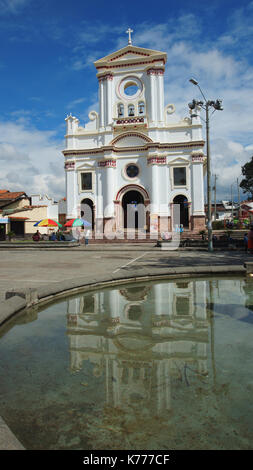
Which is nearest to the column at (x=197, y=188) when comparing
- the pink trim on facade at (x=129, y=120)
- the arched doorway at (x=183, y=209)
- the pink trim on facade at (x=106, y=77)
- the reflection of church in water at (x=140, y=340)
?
the arched doorway at (x=183, y=209)

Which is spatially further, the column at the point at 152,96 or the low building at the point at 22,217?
the low building at the point at 22,217

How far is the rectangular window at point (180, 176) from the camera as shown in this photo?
32500 millimetres

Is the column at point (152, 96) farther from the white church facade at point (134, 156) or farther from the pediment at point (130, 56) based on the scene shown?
the pediment at point (130, 56)

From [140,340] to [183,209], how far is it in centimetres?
2912

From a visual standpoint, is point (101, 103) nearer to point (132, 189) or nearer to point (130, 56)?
point (130, 56)

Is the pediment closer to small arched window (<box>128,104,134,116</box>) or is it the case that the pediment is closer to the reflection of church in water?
small arched window (<box>128,104,134,116</box>)

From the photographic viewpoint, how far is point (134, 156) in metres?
33.0

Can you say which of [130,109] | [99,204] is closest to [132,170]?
[99,204]

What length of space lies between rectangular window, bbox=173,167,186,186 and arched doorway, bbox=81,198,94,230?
9.53 meters

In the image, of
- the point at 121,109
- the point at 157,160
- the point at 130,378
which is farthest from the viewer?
the point at 121,109

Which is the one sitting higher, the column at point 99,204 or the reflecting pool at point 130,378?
the column at point 99,204

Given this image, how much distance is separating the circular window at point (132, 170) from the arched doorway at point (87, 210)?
518 cm

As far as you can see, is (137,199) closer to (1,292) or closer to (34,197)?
(34,197)

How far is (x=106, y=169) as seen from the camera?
3303cm
